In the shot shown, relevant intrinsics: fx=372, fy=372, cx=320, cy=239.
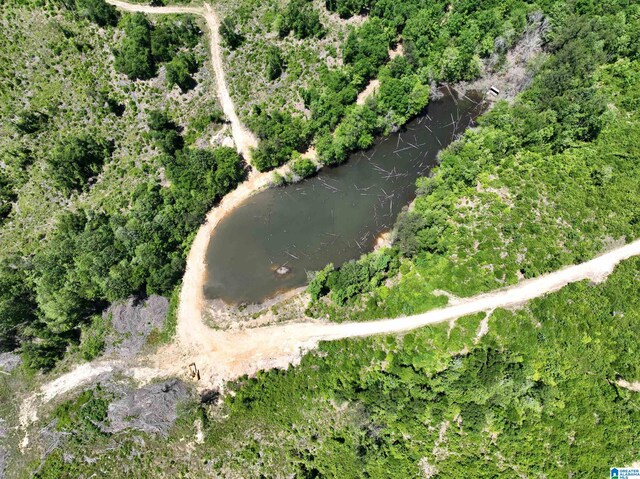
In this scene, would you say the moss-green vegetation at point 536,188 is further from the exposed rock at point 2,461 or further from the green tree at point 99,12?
the green tree at point 99,12

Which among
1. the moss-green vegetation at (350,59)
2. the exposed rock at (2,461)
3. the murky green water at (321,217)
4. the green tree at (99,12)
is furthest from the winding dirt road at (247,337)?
the green tree at (99,12)

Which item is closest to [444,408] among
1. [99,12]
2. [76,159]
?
[76,159]

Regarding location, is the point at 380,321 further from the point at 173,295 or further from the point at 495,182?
the point at 173,295

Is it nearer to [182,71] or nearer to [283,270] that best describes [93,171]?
[182,71]

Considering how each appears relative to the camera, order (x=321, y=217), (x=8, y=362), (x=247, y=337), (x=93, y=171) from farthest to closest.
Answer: (x=93, y=171) → (x=321, y=217) → (x=8, y=362) → (x=247, y=337)

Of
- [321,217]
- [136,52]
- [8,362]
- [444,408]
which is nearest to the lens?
[444,408]

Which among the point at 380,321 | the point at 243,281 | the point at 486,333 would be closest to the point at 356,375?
the point at 380,321
